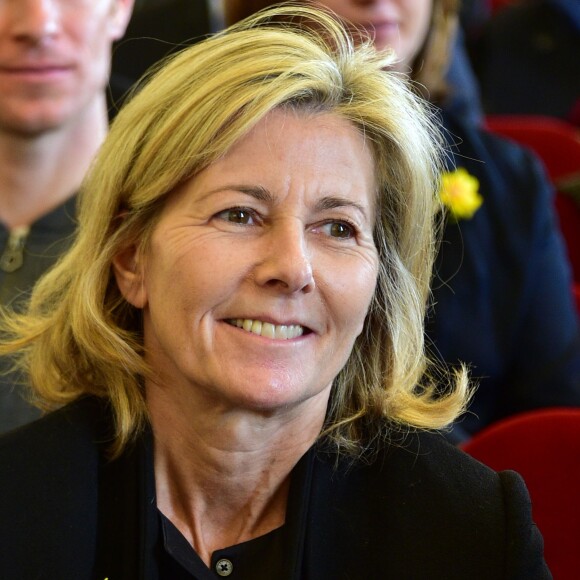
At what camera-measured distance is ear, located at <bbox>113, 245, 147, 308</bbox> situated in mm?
1569

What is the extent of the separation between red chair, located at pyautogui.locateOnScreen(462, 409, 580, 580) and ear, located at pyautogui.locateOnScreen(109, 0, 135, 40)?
110cm

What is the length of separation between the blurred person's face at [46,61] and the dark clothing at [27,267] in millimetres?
174

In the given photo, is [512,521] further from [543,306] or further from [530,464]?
[543,306]

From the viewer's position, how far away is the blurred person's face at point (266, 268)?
144 centimetres

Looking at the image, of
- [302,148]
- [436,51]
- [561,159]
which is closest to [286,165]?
[302,148]

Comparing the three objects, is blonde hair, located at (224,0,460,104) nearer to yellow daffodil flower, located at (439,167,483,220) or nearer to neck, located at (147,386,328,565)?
yellow daffodil flower, located at (439,167,483,220)

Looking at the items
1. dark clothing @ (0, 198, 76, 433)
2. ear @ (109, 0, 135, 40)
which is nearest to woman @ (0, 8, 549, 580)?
dark clothing @ (0, 198, 76, 433)

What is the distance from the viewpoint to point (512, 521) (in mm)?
1476

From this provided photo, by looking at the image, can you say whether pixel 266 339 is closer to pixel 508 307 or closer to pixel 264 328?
pixel 264 328

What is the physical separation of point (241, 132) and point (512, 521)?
0.61 metres

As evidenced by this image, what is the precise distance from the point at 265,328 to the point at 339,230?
17 centimetres

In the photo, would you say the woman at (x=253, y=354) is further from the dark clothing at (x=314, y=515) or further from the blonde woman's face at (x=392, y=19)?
the blonde woman's face at (x=392, y=19)

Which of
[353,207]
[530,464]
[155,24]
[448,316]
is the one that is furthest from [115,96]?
[530,464]

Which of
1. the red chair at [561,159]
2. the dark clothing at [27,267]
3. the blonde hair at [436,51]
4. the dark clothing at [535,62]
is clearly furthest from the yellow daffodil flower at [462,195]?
the dark clothing at [535,62]
